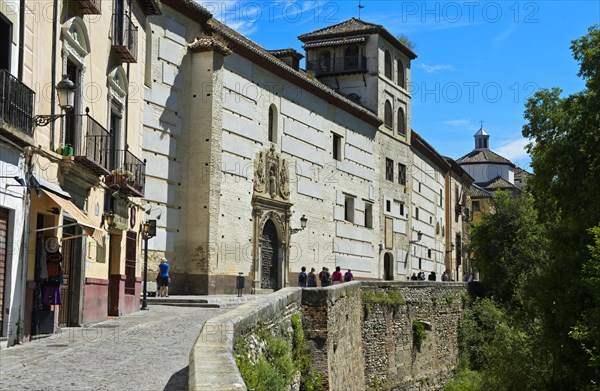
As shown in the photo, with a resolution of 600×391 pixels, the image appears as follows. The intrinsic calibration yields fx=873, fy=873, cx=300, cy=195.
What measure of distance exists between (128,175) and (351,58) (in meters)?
27.7

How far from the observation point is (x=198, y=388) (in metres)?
6.59

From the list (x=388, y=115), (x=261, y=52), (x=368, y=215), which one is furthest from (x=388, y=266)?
(x=261, y=52)

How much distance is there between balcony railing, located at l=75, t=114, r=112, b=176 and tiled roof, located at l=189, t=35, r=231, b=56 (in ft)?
41.3

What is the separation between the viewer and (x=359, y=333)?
969 inches

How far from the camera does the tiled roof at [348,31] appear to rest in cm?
4441

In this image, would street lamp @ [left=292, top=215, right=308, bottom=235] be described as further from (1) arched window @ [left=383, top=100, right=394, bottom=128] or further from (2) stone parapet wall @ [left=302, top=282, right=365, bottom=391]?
(1) arched window @ [left=383, top=100, right=394, bottom=128]

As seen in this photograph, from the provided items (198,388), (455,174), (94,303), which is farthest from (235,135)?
(455,174)

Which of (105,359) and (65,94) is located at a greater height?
(65,94)

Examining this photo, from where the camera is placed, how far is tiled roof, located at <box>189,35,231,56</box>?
29641mm

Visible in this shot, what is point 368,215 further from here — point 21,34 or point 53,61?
point 21,34

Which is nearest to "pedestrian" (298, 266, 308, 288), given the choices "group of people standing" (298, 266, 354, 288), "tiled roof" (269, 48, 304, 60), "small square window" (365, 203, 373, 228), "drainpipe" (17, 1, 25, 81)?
"group of people standing" (298, 266, 354, 288)

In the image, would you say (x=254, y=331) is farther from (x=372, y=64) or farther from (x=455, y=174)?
(x=455, y=174)

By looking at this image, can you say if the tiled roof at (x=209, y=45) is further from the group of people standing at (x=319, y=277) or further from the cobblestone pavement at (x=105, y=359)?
the cobblestone pavement at (x=105, y=359)

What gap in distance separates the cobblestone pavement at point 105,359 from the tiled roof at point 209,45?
14908mm
